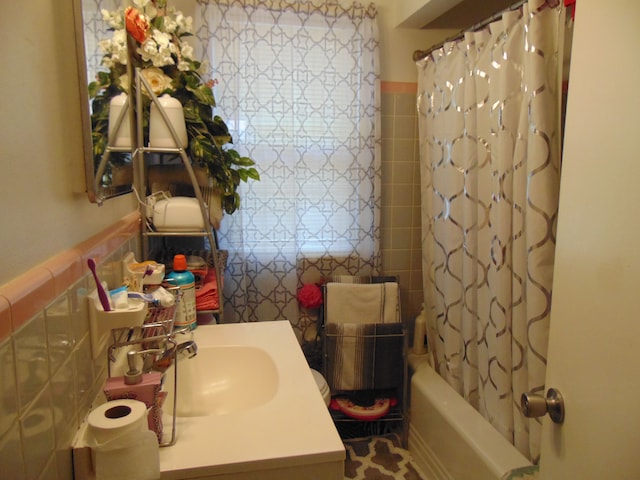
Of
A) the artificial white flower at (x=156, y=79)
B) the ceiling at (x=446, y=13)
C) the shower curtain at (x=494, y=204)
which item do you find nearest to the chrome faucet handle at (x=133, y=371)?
the artificial white flower at (x=156, y=79)

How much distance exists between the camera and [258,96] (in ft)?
6.81

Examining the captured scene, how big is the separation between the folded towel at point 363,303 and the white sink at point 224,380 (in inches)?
35.6

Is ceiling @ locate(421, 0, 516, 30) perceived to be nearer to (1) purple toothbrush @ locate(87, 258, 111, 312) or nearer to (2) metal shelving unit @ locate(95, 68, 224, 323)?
(2) metal shelving unit @ locate(95, 68, 224, 323)

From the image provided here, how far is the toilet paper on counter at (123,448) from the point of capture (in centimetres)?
68

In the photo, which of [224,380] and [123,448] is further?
[224,380]

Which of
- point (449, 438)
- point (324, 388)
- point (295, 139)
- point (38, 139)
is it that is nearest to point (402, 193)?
point (295, 139)

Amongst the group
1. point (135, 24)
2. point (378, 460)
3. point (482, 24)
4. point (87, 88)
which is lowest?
point (378, 460)

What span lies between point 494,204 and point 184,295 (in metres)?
1.10

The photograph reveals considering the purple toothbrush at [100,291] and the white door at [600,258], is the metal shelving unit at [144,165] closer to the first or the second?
the purple toothbrush at [100,291]

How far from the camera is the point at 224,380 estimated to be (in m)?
1.26

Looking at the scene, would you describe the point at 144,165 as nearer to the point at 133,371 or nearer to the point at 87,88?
the point at 87,88

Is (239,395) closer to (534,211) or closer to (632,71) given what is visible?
(534,211)

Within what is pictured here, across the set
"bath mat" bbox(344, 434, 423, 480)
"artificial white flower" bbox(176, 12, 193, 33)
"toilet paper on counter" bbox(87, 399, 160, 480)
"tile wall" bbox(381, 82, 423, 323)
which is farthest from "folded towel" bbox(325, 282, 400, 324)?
"toilet paper on counter" bbox(87, 399, 160, 480)

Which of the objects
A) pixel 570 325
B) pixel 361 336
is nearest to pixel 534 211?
pixel 570 325
